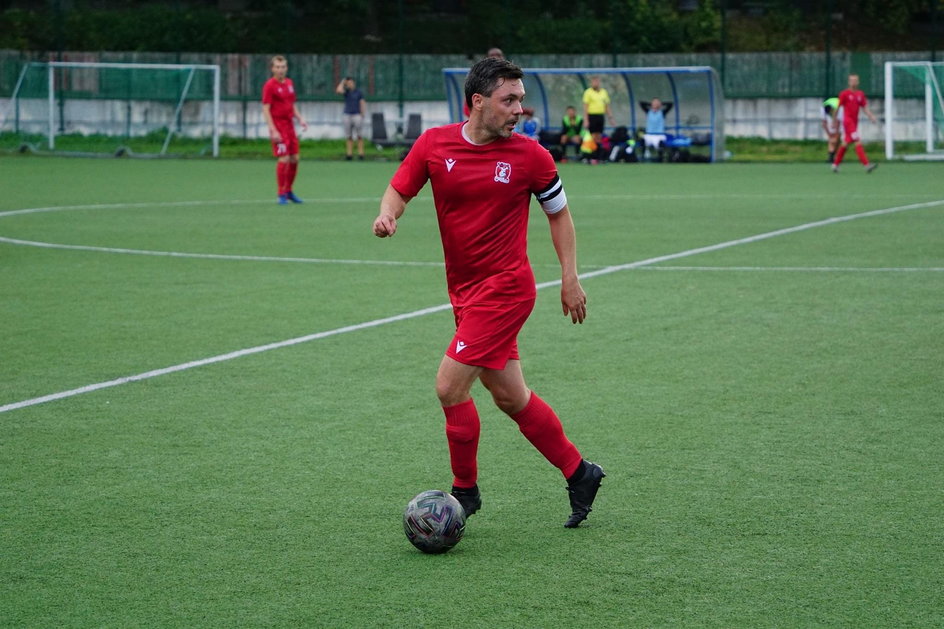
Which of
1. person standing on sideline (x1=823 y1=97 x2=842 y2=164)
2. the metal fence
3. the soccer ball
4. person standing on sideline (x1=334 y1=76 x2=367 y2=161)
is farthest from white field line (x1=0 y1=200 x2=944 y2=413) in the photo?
the metal fence

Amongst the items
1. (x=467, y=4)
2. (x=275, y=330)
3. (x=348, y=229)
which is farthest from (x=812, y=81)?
(x=275, y=330)

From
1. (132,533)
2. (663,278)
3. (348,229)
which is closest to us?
(132,533)

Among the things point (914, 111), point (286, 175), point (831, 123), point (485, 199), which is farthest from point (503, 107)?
point (914, 111)

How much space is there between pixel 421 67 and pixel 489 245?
1346 inches

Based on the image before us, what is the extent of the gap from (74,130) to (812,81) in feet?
64.1

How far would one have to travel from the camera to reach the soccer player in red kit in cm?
528

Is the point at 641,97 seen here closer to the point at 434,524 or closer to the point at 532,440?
the point at 532,440

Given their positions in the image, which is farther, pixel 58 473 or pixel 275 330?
pixel 275 330

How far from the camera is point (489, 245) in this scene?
5.38m

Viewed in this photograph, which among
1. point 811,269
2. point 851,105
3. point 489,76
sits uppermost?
point 851,105

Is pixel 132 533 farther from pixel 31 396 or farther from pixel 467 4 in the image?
pixel 467 4

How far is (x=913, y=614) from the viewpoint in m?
4.42

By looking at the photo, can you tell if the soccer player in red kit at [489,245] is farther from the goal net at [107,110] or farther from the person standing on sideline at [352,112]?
the goal net at [107,110]

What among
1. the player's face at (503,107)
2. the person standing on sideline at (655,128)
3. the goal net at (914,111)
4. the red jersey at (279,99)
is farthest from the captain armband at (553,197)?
the goal net at (914,111)
